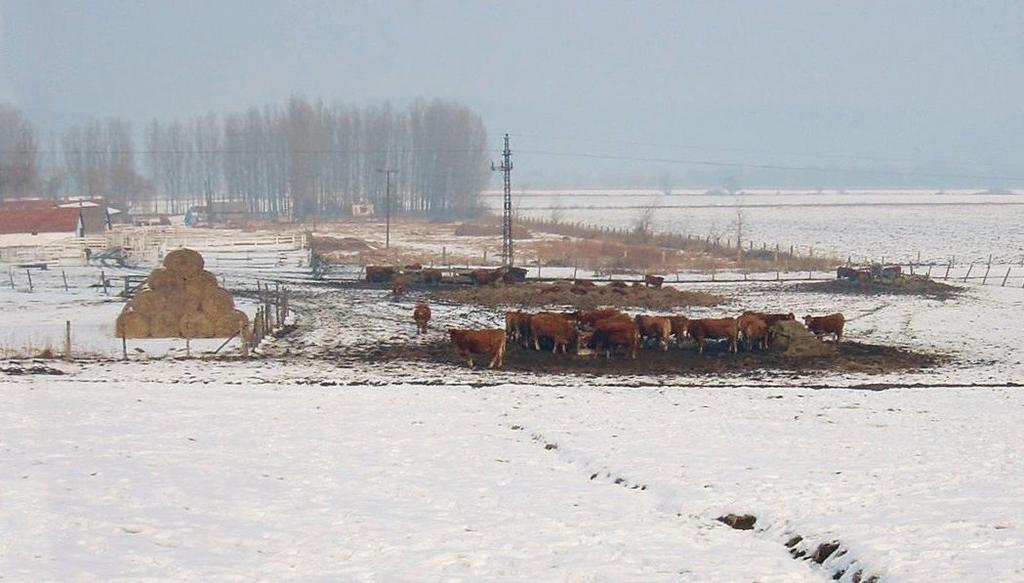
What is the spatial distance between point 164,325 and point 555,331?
1081cm

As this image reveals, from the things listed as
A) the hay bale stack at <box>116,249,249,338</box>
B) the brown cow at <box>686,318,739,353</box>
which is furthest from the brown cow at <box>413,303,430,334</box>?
the brown cow at <box>686,318,739,353</box>

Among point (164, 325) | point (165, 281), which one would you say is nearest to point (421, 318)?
point (164, 325)

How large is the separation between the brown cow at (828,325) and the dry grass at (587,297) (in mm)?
8811

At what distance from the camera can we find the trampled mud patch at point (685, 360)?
24188mm

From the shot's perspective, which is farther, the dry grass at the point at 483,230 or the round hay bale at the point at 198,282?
the dry grass at the point at 483,230

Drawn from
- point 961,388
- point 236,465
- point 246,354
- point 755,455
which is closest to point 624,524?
point 755,455

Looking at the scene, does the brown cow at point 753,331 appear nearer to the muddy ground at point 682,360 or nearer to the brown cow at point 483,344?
the muddy ground at point 682,360

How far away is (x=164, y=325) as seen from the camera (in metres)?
28.4

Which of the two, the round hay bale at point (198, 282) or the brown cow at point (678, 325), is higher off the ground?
the round hay bale at point (198, 282)

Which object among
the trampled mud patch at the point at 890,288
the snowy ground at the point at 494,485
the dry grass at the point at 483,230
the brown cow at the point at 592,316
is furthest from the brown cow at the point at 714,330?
the dry grass at the point at 483,230

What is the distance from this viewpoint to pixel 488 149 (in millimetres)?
145250

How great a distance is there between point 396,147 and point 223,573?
14424cm

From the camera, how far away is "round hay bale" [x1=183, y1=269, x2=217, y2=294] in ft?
96.2

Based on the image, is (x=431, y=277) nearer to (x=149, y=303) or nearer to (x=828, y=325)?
(x=149, y=303)
